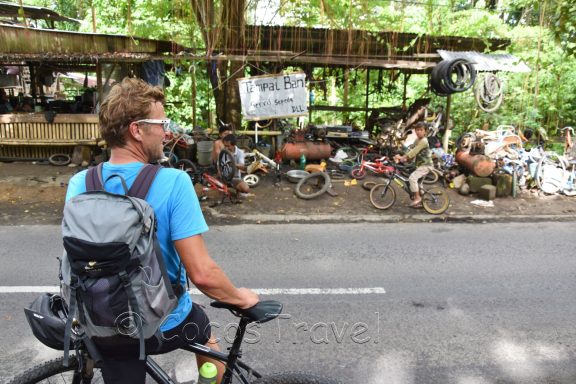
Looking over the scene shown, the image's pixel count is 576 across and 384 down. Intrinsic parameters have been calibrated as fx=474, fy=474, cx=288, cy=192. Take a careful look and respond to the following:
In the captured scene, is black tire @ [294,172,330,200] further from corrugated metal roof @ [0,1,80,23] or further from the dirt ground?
corrugated metal roof @ [0,1,80,23]

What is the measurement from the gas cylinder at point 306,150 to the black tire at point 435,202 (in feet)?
12.0

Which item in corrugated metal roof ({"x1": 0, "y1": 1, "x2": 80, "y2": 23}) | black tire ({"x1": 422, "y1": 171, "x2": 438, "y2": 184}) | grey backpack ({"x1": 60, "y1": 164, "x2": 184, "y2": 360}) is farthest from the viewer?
corrugated metal roof ({"x1": 0, "y1": 1, "x2": 80, "y2": 23})

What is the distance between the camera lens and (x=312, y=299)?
16.2ft

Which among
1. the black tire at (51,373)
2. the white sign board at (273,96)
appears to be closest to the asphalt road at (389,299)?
the black tire at (51,373)

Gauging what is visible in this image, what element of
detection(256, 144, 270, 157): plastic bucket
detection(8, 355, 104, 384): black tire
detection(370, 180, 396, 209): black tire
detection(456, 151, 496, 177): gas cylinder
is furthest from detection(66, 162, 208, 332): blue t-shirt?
detection(256, 144, 270, 157): plastic bucket

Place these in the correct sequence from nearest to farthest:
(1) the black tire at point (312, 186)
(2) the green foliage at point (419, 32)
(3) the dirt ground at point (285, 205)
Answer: (3) the dirt ground at point (285, 205) < (1) the black tire at point (312, 186) < (2) the green foliage at point (419, 32)

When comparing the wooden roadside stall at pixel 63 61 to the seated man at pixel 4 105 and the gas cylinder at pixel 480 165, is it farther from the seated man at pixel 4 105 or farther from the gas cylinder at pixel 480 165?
the gas cylinder at pixel 480 165

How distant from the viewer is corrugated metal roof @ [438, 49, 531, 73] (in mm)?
12164

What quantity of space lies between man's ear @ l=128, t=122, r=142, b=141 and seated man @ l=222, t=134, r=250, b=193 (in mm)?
7227

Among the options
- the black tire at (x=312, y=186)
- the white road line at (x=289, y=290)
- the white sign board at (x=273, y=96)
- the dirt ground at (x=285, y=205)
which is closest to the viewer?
the white road line at (x=289, y=290)

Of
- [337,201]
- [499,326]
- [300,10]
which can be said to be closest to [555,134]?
[300,10]

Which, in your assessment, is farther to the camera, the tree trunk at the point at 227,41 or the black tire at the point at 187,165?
the tree trunk at the point at 227,41

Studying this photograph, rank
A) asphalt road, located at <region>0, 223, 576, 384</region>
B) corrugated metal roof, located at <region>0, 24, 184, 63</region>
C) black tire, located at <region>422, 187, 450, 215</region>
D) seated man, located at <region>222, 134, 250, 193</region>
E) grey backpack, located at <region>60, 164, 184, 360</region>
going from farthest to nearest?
corrugated metal roof, located at <region>0, 24, 184, 63</region> → seated man, located at <region>222, 134, 250, 193</region> → black tire, located at <region>422, 187, 450, 215</region> → asphalt road, located at <region>0, 223, 576, 384</region> → grey backpack, located at <region>60, 164, 184, 360</region>

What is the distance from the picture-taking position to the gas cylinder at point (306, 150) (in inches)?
466
